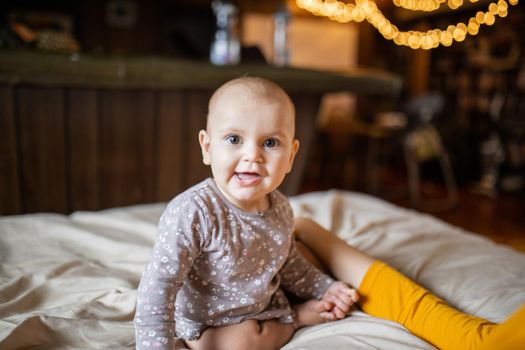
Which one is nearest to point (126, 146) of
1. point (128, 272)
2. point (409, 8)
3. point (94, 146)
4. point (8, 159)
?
point (94, 146)

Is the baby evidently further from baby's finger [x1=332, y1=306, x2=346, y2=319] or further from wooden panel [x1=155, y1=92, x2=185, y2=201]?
wooden panel [x1=155, y1=92, x2=185, y2=201]

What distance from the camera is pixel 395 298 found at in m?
0.93

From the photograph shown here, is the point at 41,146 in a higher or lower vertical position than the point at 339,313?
higher

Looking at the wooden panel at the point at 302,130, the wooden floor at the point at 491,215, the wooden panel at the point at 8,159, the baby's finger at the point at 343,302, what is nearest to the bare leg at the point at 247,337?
the baby's finger at the point at 343,302

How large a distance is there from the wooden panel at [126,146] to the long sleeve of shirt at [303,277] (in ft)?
4.83

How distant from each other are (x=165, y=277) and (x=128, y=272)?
1.37 feet

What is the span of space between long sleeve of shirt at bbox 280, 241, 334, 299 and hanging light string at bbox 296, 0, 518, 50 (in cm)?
88

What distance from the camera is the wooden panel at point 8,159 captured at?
6.40 feet

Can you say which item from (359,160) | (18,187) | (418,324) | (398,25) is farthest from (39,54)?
(398,25)

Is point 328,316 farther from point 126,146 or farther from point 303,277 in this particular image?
point 126,146

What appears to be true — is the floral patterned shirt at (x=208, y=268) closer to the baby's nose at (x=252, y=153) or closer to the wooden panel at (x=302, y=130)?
the baby's nose at (x=252, y=153)

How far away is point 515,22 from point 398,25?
202 cm

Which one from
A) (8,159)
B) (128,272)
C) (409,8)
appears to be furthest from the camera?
(409,8)

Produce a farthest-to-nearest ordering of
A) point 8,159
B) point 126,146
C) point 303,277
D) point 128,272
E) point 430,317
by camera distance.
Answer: point 126,146, point 8,159, point 128,272, point 303,277, point 430,317
